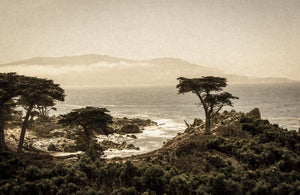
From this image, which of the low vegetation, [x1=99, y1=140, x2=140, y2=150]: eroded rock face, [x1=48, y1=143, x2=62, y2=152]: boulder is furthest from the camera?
[x1=99, y1=140, x2=140, y2=150]: eroded rock face

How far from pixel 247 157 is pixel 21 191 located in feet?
48.2

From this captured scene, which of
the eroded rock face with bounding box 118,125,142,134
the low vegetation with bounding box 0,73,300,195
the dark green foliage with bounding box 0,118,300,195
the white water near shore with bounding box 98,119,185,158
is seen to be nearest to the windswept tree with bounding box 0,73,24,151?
the low vegetation with bounding box 0,73,300,195

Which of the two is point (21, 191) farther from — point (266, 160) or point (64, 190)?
point (266, 160)

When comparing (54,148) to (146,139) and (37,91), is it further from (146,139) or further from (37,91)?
(146,139)

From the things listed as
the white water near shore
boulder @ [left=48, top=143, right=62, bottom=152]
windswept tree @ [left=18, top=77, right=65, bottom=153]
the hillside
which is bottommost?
the white water near shore

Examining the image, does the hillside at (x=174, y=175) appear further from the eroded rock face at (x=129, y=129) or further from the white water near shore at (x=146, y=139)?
the eroded rock face at (x=129, y=129)

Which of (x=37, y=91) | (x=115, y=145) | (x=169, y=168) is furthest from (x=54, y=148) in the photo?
(x=169, y=168)

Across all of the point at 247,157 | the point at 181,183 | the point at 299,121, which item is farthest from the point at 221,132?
the point at 299,121

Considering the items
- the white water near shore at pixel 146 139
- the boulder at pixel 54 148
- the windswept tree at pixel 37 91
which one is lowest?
the white water near shore at pixel 146 139

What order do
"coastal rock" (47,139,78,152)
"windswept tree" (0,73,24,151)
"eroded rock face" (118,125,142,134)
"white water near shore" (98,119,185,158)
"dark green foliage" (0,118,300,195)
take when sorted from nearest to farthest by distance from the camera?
1. "dark green foliage" (0,118,300,195)
2. "windswept tree" (0,73,24,151)
3. "coastal rock" (47,139,78,152)
4. "white water near shore" (98,119,185,158)
5. "eroded rock face" (118,125,142,134)

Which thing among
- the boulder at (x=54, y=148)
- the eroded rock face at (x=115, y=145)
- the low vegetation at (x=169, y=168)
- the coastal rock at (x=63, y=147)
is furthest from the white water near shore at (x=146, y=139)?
the low vegetation at (x=169, y=168)

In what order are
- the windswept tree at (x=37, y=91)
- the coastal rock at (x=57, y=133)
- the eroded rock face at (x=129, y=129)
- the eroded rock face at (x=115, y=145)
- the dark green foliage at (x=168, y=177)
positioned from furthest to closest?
the eroded rock face at (x=129, y=129)
the coastal rock at (x=57, y=133)
the eroded rock face at (x=115, y=145)
the windswept tree at (x=37, y=91)
the dark green foliage at (x=168, y=177)

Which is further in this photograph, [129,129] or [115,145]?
[129,129]

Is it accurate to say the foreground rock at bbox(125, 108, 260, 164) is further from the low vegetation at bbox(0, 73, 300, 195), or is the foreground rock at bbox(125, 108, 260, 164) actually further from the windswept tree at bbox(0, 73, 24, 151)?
the windswept tree at bbox(0, 73, 24, 151)
